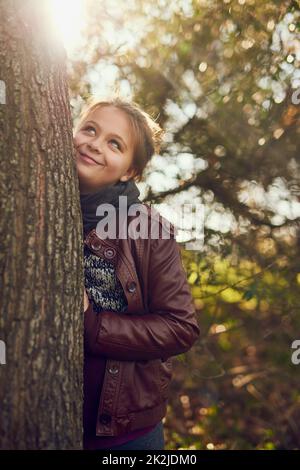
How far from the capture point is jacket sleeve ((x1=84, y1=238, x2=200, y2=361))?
2.21 meters

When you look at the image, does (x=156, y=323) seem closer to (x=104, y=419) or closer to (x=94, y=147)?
(x=104, y=419)

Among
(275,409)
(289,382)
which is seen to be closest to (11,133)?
(289,382)

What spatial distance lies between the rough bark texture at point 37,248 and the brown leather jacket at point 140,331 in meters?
0.26

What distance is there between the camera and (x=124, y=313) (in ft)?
7.70

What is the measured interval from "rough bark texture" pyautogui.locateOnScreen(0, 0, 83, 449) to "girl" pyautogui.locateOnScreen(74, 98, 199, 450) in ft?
0.92

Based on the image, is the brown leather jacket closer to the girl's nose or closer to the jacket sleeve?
the jacket sleeve

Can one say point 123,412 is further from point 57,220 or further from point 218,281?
point 218,281

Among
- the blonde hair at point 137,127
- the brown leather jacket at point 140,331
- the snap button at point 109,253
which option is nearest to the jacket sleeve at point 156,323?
the brown leather jacket at point 140,331

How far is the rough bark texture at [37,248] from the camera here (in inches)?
71.1

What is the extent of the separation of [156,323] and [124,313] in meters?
0.16

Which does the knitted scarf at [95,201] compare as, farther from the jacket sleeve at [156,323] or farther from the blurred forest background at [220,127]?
the blurred forest background at [220,127]

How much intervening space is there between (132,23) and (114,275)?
8.81 ft

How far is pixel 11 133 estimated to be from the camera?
6.29 ft

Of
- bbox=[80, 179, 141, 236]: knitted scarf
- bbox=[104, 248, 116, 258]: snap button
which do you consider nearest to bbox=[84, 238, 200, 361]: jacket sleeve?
bbox=[104, 248, 116, 258]: snap button
